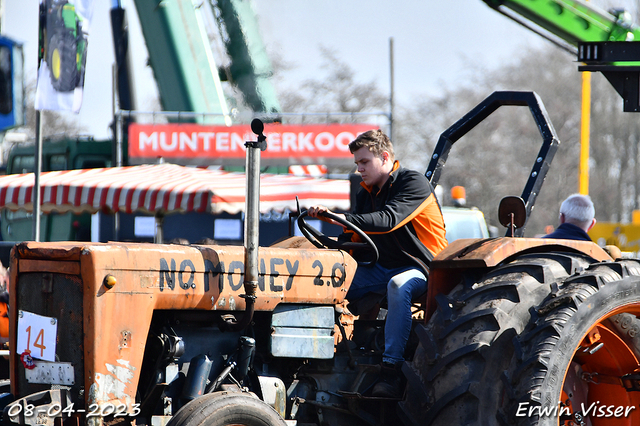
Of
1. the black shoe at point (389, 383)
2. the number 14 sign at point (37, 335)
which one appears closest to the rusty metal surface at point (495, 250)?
the black shoe at point (389, 383)

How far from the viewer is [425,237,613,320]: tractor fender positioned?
342 cm

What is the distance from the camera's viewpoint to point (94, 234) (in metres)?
12.7

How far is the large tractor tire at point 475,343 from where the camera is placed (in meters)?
3.05

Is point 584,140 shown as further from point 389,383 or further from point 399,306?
point 389,383

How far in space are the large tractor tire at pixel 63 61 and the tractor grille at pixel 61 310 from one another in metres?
4.71

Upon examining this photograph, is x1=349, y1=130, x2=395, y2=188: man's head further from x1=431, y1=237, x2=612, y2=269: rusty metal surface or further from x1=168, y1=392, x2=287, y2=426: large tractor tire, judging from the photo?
x1=168, y1=392, x2=287, y2=426: large tractor tire

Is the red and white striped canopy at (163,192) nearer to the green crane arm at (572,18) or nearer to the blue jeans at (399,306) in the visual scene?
the green crane arm at (572,18)

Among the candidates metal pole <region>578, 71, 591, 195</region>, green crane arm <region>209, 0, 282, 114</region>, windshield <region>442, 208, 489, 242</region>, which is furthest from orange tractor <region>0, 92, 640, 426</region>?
metal pole <region>578, 71, 591, 195</region>

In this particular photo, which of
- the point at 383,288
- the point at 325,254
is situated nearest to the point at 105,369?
the point at 325,254

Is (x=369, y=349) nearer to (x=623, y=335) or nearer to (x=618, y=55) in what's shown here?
(x=623, y=335)

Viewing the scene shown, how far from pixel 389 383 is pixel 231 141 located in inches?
362

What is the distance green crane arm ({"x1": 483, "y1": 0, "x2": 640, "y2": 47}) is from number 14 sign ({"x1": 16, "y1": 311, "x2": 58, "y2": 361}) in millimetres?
7396

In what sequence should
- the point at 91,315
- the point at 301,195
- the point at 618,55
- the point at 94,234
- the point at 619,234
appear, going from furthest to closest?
the point at 619,234
the point at 94,234
the point at 301,195
the point at 618,55
the point at 91,315

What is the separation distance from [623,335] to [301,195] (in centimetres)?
643
